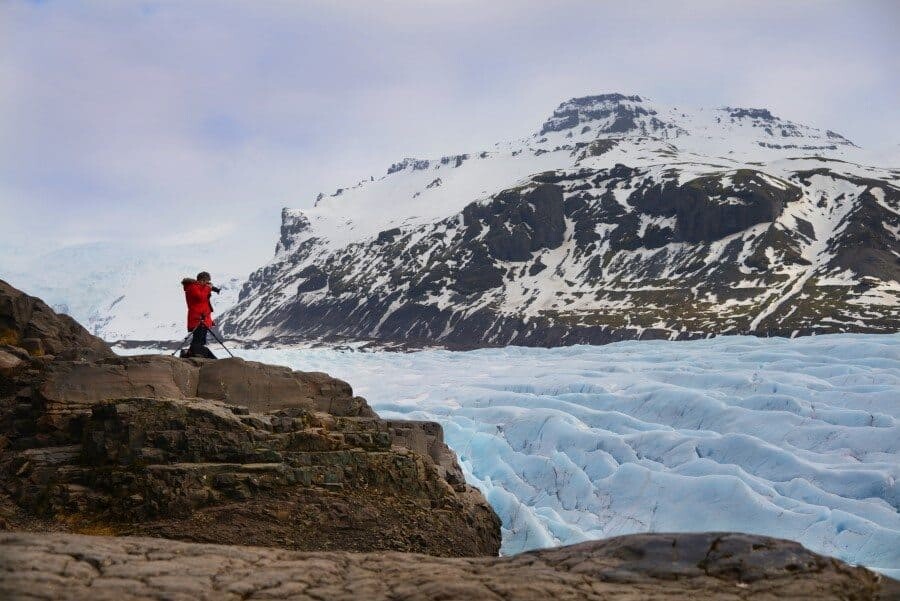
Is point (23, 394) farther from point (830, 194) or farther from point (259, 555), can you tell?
point (830, 194)

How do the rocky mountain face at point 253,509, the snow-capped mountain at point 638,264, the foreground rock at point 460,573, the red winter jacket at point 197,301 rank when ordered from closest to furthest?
the foreground rock at point 460,573 < the rocky mountain face at point 253,509 < the red winter jacket at point 197,301 < the snow-capped mountain at point 638,264

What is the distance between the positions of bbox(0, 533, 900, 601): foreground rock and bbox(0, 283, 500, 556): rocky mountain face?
357 cm

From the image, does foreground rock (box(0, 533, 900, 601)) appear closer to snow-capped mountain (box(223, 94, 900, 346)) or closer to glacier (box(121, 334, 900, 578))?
Answer: glacier (box(121, 334, 900, 578))

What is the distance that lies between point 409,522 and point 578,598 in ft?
21.9

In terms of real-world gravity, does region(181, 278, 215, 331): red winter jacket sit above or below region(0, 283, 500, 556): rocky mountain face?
above

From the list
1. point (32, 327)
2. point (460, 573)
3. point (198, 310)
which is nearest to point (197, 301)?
point (198, 310)

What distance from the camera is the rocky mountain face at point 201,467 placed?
39.6ft

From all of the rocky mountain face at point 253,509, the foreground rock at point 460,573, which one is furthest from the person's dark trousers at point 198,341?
the foreground rock at point 460,573

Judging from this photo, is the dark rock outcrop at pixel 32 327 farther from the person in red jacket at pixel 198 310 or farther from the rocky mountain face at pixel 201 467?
the person in red jacket at pixel 198 310

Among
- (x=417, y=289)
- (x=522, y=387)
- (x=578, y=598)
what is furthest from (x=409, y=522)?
(x=417, y=289)

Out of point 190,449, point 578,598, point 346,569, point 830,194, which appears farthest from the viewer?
point 830,194

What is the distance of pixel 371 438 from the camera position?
47.9 feet

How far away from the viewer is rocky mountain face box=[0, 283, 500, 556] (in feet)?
39.6

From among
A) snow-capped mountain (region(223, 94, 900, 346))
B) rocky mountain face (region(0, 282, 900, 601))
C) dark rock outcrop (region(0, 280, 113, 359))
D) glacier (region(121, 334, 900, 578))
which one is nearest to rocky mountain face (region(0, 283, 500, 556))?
rocky mountain face (region(0, 282, 900, 601))
